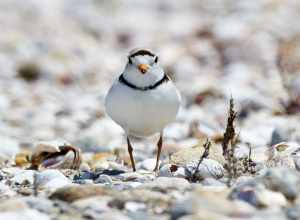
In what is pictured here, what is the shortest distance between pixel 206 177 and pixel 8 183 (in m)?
1.10

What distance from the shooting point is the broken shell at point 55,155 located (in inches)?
223

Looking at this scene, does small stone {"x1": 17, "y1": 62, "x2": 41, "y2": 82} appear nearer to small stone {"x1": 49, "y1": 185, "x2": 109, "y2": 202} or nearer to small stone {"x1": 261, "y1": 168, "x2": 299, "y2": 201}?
small stone {"x1": 49, "y1": 185, "x2": 109, "y2": 202}

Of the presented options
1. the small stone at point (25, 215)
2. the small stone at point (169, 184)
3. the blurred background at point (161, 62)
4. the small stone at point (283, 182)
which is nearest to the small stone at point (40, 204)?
the small stone at point (25, 215)

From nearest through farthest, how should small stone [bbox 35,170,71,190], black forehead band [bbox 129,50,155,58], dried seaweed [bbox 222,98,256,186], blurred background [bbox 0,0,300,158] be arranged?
dried seaweed [bbox 222,98,256,186] → small stone [bbox 35,170,71,190] → black forehead band [bbox 129,50,155,58] → blurred background [bbox 0,0,300,158]

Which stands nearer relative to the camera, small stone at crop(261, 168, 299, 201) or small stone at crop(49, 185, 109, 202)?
small stone at crop(261, 168, 299, 201)

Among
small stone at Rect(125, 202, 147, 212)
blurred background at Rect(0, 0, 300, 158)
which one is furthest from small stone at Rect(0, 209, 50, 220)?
blurred background at Rect(0, 0, 300, 158)

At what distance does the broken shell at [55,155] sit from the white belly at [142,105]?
66cm

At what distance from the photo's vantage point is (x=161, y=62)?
42.2 ft

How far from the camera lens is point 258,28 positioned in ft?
44.2

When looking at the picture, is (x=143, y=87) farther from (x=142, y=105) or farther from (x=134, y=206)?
(x=134, y=206)

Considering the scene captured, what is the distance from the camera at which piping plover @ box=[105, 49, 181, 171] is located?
4973 millimetres

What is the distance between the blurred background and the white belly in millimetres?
1399

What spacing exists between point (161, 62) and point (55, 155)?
7210 millimetres

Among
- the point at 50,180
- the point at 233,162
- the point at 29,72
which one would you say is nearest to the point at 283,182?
the point at 233,162
